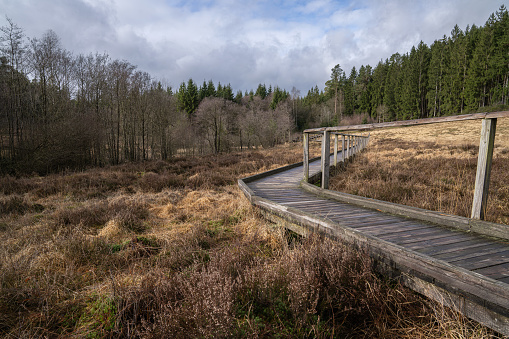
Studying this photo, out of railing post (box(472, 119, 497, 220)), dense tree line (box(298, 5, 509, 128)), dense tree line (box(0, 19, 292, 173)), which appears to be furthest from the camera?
dense tree line (box(298, 5, 509, 128))

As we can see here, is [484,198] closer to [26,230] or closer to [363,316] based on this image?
[363,316]

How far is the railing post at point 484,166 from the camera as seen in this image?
325 cm

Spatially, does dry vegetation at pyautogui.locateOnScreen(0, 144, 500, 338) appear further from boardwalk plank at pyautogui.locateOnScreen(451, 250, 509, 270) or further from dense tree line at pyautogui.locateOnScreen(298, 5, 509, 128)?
dense tree line at pyautogui.locateOnScreen(298, 5, 509, 128)

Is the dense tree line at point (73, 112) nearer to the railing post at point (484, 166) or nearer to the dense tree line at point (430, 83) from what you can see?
the railing post at point (484, 166)

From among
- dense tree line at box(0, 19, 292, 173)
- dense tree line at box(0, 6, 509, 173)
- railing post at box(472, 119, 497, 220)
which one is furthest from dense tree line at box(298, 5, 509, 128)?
dense tree line at box(0, 19, 292, 173)

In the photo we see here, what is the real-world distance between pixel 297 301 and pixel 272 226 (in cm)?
245

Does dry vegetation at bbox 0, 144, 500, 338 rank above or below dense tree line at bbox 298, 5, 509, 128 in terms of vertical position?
below

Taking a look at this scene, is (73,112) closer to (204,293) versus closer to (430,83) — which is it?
(204,293)

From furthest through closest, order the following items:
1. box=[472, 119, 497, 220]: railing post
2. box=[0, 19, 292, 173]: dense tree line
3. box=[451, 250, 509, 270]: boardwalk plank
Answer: box=[0, 19, 292, 173]: dense tree line → box=[472, 119, 497, 220]: railing post → box=[451, 250, 509, 270]: boardwalk plank

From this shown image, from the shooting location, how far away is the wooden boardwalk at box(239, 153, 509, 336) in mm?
2008

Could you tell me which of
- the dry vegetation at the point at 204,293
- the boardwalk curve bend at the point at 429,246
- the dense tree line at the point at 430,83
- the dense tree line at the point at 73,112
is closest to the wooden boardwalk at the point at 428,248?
the boardwalk curve bend at the point at 429,246

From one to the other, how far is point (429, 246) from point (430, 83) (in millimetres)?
61813

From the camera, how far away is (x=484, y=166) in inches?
130

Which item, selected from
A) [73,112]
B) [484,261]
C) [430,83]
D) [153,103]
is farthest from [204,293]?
[430,83]
